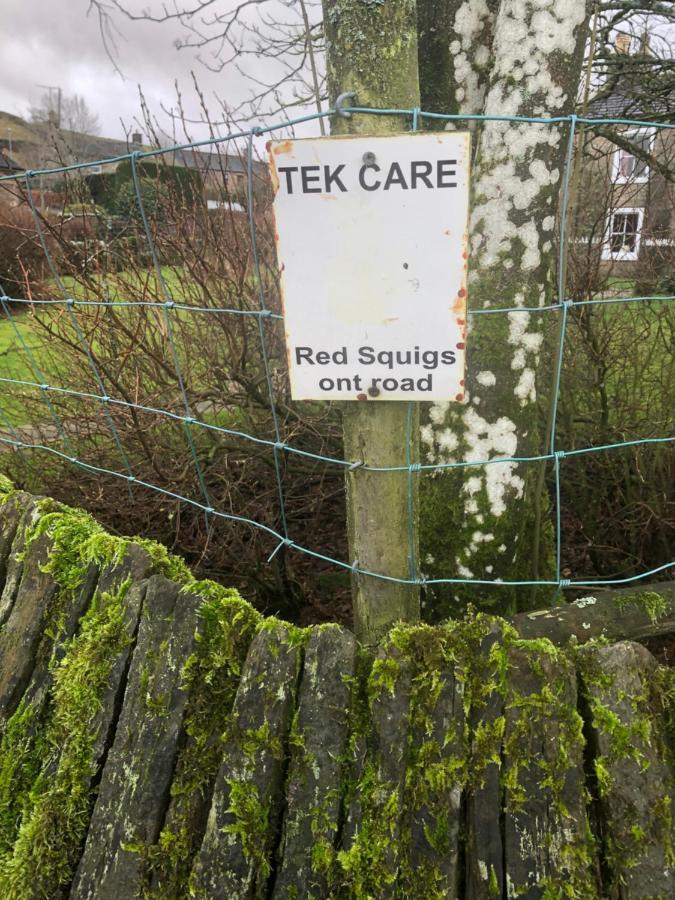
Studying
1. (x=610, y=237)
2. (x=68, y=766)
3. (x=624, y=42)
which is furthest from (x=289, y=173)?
(x=624, y=42)

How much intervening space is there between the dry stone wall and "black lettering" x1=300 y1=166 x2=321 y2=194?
35.9 inches

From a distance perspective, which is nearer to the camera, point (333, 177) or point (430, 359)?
point (333, 177)

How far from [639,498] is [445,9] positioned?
102 inches

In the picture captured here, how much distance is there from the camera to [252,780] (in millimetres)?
1218

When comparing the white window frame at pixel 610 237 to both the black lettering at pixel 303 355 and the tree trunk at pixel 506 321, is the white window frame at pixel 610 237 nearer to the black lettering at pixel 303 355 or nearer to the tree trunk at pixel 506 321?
the tree trunk at pixel 506 321

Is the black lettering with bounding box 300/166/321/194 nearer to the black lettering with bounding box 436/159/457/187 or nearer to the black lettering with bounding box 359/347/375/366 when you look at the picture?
the black lettering with bounding box 436/159/457/187

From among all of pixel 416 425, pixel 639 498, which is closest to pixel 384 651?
pixel 416 425

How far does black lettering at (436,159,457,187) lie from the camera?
114cm

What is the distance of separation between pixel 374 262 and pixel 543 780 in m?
1.08

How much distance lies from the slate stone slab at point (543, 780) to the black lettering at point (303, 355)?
0.78 metres

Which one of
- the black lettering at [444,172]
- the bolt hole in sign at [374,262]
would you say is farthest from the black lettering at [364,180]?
the black lettering at [444,172]

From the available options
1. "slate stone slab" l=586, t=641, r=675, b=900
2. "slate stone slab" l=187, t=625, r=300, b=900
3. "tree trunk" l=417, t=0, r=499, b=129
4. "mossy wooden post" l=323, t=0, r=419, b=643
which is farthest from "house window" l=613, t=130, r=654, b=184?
"slate stone slab" l=187, t=625, r=300, b=900

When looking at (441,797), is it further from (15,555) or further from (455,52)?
(455,52)

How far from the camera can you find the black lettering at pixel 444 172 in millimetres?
1136
